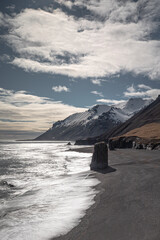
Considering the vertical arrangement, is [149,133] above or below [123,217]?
above

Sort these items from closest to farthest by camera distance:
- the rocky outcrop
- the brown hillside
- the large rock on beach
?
the large rock on beach
the rocky outcrop
the brown hillside

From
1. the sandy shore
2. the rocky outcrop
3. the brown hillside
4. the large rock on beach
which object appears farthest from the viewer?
the brown hillside

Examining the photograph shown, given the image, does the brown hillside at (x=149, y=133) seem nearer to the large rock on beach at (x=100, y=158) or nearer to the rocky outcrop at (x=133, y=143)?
the rocky outcrop at (x=133, y=143)

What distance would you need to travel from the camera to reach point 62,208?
11.9 m

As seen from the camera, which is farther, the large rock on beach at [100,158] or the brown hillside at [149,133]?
the brown hillside at [149,133]

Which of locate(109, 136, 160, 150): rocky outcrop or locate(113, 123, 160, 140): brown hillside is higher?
locate(113, 123, 160, 140): brown hillside

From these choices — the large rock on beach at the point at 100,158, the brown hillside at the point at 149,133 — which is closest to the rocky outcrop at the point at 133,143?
the brown hillside at the point at 149,133

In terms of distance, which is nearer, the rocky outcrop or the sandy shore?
the sandy shore

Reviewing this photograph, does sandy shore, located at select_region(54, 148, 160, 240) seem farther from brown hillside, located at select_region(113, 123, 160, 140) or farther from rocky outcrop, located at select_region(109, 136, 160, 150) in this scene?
brown hillside, located at select_region(113, 123, 160, 140)

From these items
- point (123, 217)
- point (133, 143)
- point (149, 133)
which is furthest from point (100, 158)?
point (149, 133)

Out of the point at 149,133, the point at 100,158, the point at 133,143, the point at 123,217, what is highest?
the point at 149,133

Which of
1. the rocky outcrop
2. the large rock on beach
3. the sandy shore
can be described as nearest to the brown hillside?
the rocky outcrop

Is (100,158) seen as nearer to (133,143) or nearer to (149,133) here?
(133,143)

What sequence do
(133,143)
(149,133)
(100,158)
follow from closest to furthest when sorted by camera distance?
(100,158) < (133,143) < (149,133)
